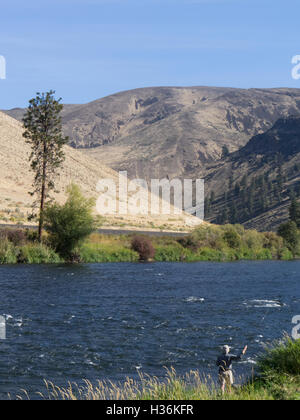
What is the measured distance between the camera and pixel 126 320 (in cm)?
2772

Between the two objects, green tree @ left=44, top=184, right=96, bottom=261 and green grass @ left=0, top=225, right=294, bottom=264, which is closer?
green grass @ left=0, top=225, right=294, bottom=264

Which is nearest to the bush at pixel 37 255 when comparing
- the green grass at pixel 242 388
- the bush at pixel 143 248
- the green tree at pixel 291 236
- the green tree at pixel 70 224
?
the green tree at pixel 70 224

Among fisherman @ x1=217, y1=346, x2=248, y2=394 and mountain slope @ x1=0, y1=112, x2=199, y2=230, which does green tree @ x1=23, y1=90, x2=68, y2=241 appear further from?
fisherman @ x1=217, y1=346, x2=248, y2=394

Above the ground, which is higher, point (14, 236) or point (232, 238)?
point (14, 236)

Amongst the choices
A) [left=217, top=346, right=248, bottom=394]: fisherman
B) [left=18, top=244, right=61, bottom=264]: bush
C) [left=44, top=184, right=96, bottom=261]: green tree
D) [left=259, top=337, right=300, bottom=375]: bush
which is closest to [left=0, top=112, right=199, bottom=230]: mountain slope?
[left=44, top=184, right=96, bottom=261]: green tree

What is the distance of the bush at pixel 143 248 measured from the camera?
61.3 m

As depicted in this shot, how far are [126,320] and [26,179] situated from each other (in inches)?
3727

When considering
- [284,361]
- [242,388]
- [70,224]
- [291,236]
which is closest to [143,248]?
[70,224]

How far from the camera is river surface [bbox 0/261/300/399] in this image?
19.7 m

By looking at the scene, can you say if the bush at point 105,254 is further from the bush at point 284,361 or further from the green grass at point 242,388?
the bush at point 284,361

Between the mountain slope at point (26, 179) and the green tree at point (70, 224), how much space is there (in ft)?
96.7

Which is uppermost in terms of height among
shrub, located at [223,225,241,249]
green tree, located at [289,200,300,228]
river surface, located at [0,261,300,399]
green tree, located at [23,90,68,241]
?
green tree, located at [23,90,68,241]

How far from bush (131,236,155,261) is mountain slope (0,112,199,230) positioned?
26.9 m

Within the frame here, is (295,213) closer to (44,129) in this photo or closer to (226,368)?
(44,129)
